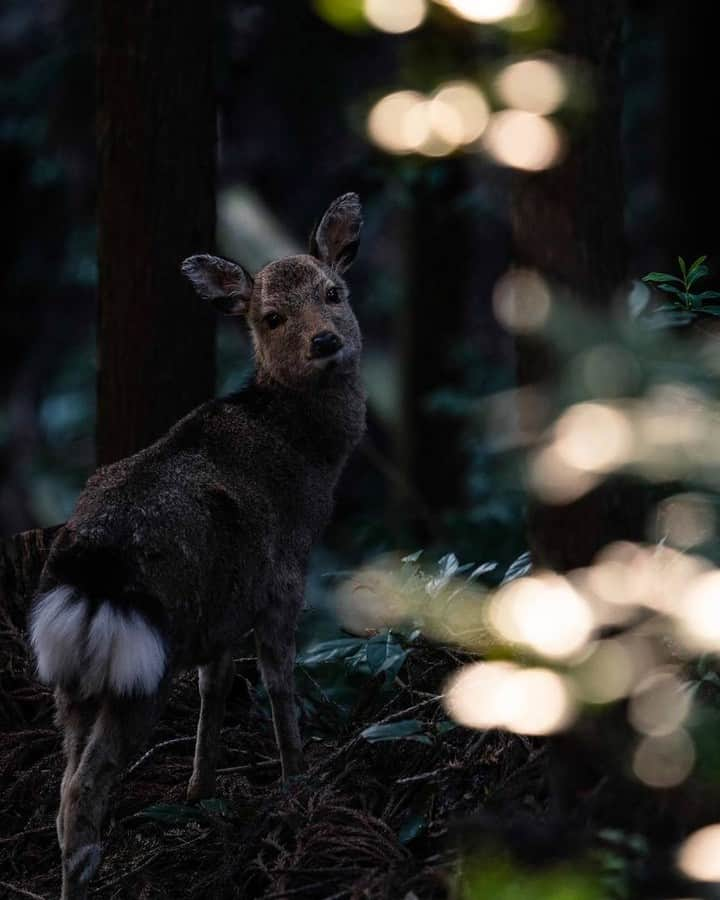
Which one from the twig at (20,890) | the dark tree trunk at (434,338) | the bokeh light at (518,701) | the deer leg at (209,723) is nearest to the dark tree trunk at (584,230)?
the bokeh light at (518,701)

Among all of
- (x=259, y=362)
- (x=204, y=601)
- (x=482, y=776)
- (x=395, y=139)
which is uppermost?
(x=395, y=139)

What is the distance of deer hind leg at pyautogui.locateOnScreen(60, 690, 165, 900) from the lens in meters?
4.11

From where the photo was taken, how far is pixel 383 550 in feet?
26.9

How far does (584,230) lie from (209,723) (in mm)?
2403

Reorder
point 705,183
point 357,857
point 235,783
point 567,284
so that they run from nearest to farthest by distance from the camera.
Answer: point 567,284 → point 357,857 → point 235,783 → point 705,183

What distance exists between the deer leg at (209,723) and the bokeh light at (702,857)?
337cm

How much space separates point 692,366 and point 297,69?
8956 millimetres

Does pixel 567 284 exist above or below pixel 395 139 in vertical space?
below

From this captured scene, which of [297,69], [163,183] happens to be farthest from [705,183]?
[163,183]

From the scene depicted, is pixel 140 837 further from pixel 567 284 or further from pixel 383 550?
pixel 383 550

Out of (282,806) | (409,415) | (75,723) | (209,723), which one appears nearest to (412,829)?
(282,806)

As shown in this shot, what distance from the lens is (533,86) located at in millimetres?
2043

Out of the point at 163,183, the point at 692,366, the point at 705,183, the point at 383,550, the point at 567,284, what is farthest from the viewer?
the point at 705,183

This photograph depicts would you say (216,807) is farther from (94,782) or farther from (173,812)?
(94,782)
